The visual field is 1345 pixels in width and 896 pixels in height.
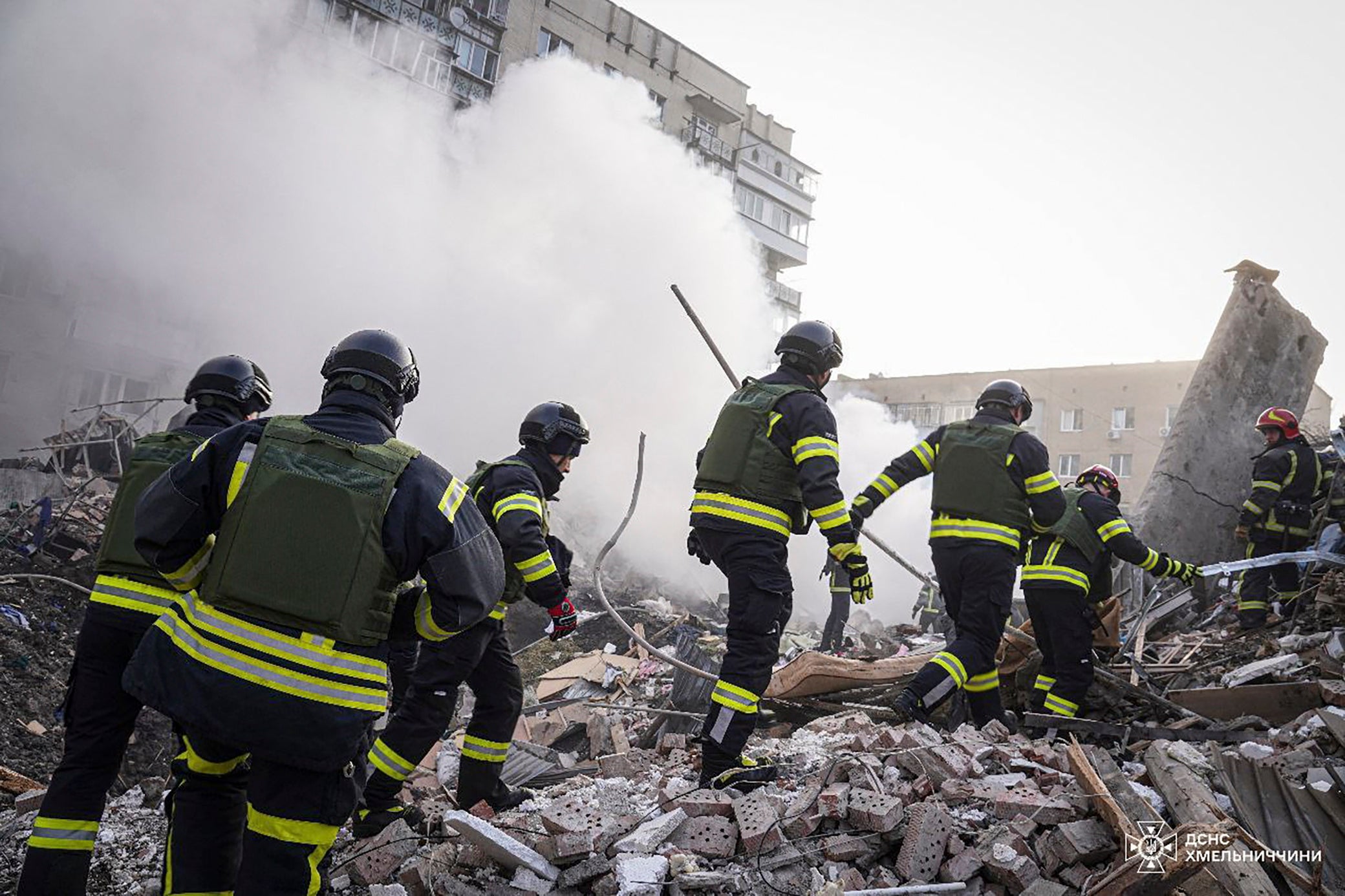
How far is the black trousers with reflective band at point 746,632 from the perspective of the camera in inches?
134

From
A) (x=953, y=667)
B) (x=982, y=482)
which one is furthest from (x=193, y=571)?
(x=982, y=482)

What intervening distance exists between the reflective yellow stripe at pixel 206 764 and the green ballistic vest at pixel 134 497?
93 cm

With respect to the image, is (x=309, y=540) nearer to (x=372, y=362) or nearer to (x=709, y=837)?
(x=372, y=362)

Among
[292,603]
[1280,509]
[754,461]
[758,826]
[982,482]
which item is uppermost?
[1280,509]

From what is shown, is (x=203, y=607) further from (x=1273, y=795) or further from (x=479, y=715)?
(x=1273, y=795)

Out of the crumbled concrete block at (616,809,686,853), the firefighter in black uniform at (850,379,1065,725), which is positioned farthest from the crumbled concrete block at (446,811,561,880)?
the firefighter in black uniform at (850,379,1065,725)

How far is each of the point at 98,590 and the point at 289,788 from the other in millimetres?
1472

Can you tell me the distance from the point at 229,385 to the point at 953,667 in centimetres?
351

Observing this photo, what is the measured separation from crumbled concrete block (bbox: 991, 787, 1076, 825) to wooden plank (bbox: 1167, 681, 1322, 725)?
208 cm

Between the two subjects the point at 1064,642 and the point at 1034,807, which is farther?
the point at 1064,642

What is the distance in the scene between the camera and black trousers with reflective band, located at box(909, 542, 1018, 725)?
4.18 metres

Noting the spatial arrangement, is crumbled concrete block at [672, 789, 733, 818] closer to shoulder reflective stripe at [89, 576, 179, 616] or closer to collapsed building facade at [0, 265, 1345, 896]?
collapsed building facade at [0, 265, 1345, 896]

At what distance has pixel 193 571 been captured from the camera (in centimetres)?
231

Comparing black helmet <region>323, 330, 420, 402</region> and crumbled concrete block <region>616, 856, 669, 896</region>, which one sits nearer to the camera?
black helmet <region>323, 330, 420, 402</region>
